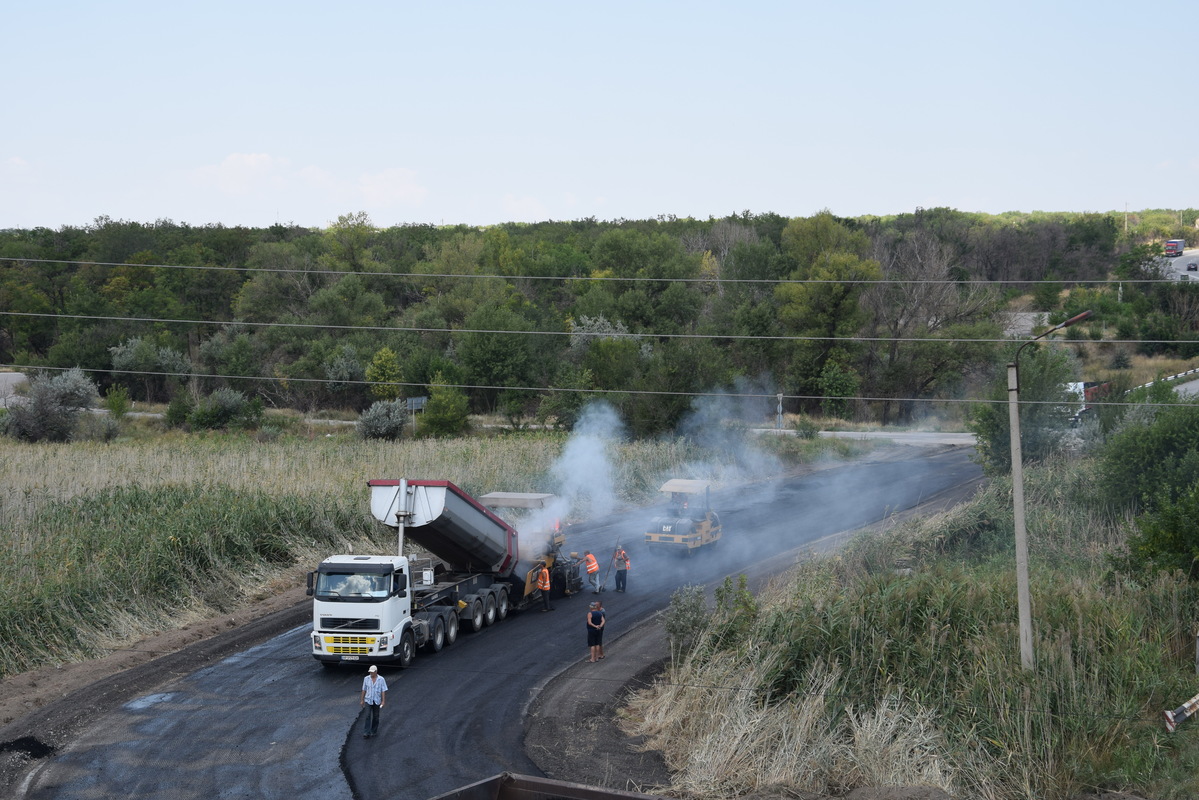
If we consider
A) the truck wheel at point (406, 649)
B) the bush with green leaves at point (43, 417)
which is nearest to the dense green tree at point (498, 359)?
the bush with green leaves at point (43, 417)

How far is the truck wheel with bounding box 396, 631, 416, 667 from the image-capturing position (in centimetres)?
2093

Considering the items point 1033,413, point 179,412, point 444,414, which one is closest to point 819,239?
point 444,414

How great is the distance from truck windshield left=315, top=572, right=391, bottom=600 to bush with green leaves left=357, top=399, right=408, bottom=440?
39.4 metres

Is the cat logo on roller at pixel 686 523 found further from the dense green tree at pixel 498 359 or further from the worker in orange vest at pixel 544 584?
the dense green tree at pixel 498 359

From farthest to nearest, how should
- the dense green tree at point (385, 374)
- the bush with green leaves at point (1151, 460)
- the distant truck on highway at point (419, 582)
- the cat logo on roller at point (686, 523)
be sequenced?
the dense green tree at point (385, 374) → the cat logo on roller at point (686, 523) → the bush with green leaves at point (1151, 460) → the distant truck on highway at point (419, 582)

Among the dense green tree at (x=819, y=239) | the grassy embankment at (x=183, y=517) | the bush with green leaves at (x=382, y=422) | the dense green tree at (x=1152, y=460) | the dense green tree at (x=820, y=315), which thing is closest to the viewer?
the grassy embankment at (x=183, y=517)

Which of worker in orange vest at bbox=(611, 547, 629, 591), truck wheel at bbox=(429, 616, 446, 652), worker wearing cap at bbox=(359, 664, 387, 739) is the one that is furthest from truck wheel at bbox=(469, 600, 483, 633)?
worker wearing cap at bbox=(359, 664, 387, 739)

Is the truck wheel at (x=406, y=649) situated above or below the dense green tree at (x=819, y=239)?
below

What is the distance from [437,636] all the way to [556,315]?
69593 millimetres

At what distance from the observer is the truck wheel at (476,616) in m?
24.0

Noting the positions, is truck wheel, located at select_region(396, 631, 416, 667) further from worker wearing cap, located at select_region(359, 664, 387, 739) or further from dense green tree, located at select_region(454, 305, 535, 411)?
dense green tree, located at select_region(454, 305, 535, 411)

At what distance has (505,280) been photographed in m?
97.2

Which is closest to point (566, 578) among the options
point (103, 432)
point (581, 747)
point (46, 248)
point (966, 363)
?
point (581, 747)

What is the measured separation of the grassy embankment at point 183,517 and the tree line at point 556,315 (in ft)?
35.5
